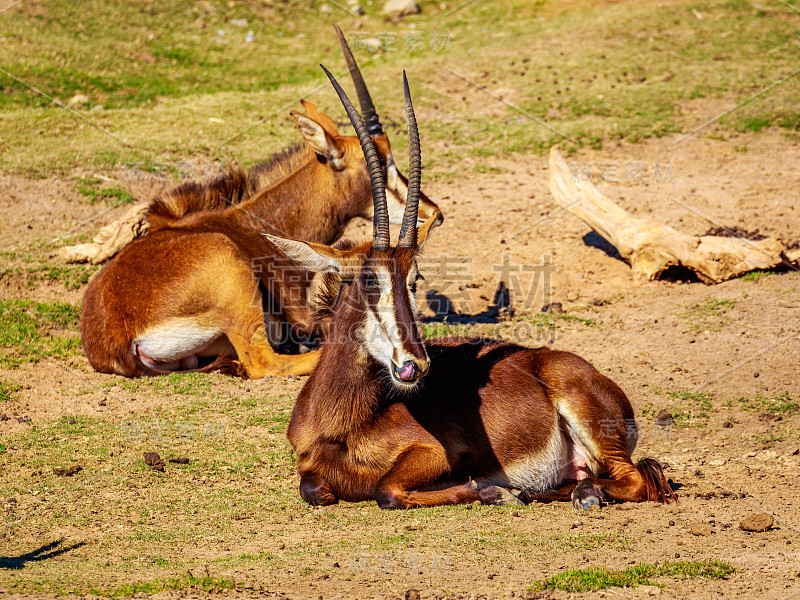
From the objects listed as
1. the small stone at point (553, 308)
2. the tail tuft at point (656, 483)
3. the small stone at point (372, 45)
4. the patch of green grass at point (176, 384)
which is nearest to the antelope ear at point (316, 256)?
the tail tuft at point (656, 483)

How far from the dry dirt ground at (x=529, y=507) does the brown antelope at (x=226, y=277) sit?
15.0 inches

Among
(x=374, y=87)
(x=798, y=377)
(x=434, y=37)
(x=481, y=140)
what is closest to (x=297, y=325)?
(x=798, y=377)

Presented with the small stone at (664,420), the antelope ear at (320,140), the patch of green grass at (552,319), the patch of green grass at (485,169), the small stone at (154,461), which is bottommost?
the patch of green grass at (485,169)

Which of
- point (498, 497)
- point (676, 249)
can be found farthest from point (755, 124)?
point (498, 497)

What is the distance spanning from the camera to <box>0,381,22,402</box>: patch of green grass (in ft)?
27.1

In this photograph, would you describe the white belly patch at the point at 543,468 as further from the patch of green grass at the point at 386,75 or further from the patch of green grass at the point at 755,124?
the patch of green grass at the point at 755,124

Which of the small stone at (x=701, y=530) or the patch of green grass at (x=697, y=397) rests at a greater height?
the small stone at (x=701, y=530)

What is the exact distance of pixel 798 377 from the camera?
8.30 metres

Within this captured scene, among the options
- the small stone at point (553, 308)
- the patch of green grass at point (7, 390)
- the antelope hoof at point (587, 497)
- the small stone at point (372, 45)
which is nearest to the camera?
the antelope hoof at point (587, 497)

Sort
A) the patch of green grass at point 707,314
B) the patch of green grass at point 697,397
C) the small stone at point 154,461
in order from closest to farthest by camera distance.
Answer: the small stone at point 154,461
the patch of green grass at point 697,397
the patch of green grass at point 707,314

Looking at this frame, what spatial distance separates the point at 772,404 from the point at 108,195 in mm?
9670

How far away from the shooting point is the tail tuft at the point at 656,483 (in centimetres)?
621

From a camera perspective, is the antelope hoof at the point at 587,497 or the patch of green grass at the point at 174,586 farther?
the antelope hoof at the point at 587,497

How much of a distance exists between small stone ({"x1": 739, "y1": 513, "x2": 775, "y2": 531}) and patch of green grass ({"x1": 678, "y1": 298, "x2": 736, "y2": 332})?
4233 millimetres
